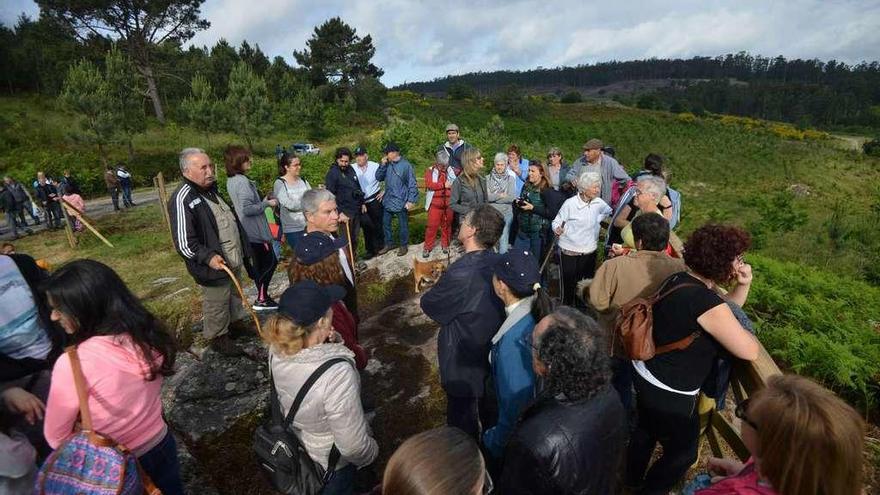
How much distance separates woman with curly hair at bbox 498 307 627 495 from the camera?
1.63 meters

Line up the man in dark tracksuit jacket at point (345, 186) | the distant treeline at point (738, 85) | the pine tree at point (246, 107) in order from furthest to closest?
the distant treeline at point (738, 85)
the pine tree at point (246, 107)
the man in dark tracksuit jacket at point (345, 186)

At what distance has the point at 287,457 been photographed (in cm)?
207

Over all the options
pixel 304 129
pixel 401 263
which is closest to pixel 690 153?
pixel 304 129

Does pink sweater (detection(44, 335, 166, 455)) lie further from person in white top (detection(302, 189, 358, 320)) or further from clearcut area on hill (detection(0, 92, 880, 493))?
person in white top (detection(302, 189, 358, 320))

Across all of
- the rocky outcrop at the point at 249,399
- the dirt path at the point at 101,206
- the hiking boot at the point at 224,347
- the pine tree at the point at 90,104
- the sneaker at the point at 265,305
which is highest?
the pine tree at the point at 90,104

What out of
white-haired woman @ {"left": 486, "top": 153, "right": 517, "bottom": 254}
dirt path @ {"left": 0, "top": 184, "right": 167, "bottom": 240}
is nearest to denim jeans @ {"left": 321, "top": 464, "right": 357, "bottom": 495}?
white-haired woman @ {"left": 486, "top": 153, "right": 517, "bottom": 254}

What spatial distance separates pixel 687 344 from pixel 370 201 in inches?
212

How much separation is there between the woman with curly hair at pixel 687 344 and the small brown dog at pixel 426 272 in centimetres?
369

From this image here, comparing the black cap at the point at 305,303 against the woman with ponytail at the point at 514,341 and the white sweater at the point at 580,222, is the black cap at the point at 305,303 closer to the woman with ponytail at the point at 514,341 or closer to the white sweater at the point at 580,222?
the woman with ponytail at the point at 514,341

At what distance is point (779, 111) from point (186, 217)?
116 m

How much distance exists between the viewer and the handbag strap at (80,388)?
1765 millimetres

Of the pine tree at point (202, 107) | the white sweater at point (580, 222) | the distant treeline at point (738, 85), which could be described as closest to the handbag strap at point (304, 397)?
the white sweater at point (580, 222)

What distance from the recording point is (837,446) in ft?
3.90

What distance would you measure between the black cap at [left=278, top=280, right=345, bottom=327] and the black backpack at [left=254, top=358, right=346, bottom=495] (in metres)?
0.24
